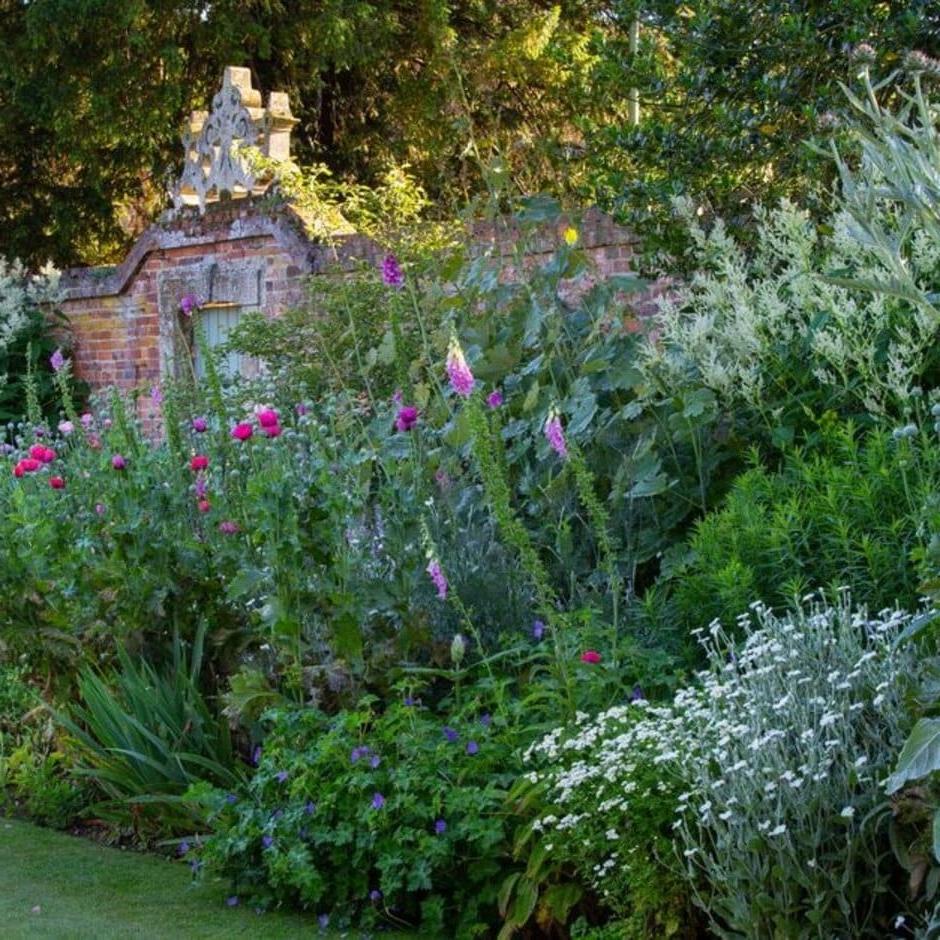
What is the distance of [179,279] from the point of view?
1435 cm

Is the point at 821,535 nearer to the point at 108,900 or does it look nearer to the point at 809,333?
the point at 809,333

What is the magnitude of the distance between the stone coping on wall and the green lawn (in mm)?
5676

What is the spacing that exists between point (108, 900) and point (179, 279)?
10.1 metres

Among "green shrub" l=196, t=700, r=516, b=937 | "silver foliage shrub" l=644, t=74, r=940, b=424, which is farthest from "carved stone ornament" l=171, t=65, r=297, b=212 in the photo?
"green shrub" l=196, t=700, r=516, b=937

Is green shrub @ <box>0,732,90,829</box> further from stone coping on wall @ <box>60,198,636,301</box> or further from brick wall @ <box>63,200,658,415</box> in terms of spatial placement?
brick wall @ <box>63,200,658,415</box>

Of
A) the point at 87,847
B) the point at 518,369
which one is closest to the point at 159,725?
the point at 87,847

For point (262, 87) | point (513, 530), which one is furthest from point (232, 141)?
point (513, 530)

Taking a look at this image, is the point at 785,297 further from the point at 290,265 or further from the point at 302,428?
the point at 290,265

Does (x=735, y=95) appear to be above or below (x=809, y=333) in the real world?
above

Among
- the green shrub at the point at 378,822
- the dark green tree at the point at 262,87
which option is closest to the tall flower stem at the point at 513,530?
the green shrub at the point at 378,822

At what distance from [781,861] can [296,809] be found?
158 centimetres

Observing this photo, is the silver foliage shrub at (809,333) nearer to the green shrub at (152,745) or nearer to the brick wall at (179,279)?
the green shrub at (152,745)

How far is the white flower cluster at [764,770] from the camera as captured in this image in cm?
361

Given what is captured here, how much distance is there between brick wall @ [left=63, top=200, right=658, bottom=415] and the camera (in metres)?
12.8
